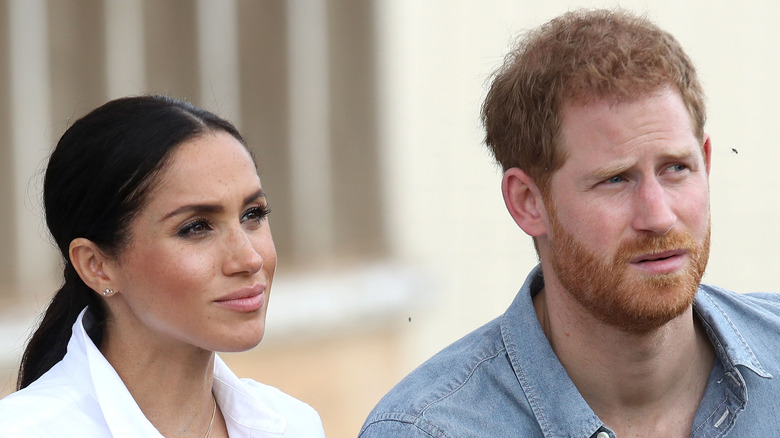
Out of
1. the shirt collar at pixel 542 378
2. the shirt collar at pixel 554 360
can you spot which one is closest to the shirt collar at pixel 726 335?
the shirt collar at pixel 554 360

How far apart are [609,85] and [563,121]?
13 cm

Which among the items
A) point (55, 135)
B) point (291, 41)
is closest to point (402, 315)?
point (291, 41)

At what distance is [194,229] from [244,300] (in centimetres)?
19

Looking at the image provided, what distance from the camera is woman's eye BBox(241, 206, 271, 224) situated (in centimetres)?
295

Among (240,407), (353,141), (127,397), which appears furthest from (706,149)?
(353,141)

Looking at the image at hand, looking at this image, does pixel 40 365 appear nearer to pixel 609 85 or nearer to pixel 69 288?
pixel 69 288

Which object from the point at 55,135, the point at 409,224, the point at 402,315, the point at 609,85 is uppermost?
the point at 609,85

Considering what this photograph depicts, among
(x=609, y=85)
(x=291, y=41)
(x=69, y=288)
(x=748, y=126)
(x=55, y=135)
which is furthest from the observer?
(x=748, y=126)

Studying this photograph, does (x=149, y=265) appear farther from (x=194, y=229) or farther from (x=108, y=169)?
(x=108, y=169)

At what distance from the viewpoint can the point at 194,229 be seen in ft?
9.34

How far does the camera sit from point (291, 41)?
5203mm

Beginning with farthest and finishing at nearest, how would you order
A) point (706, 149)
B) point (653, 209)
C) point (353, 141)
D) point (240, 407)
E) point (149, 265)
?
point (353, 141)
point (240, 407)
point (706, 149)
point (149, 265)
point (653, 209)

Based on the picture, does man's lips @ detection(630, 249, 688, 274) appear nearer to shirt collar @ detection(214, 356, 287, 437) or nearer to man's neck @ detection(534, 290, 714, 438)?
man's neck @ detection(534, 290, 714, 438)

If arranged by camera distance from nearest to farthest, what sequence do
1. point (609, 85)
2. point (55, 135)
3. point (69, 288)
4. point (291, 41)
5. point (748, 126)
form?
point (609, 85), point (69, 288), point (55, 135), point (291, 41), point (748, 126)
